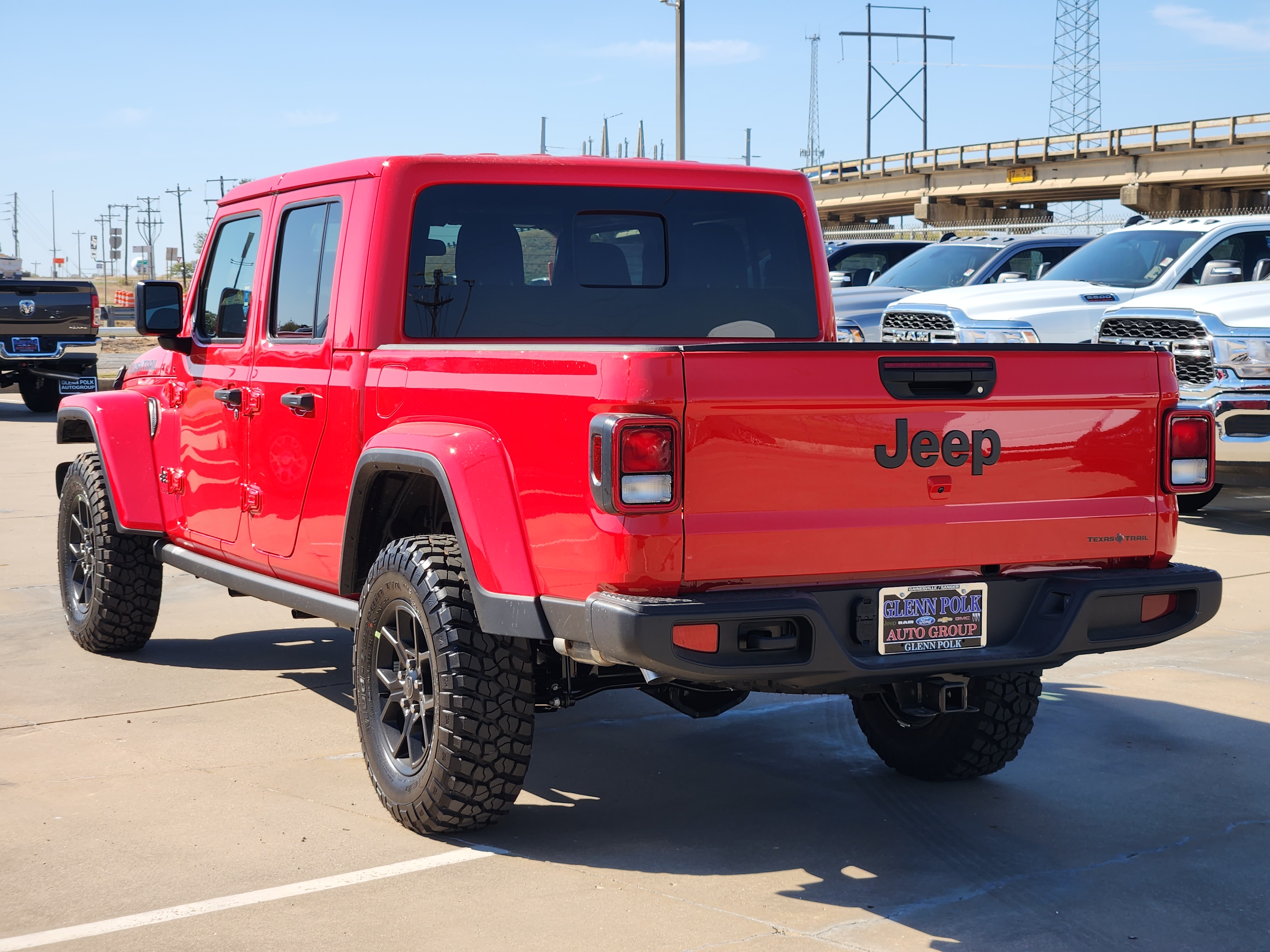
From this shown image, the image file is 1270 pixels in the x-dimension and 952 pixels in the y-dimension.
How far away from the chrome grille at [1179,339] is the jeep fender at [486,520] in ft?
25.7

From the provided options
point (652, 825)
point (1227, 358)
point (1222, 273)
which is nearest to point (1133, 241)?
point (1222, 273)

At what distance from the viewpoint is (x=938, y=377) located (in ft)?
A: 13.1

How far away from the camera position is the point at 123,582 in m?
6.79

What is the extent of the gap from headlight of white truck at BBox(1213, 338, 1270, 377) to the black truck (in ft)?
52.4

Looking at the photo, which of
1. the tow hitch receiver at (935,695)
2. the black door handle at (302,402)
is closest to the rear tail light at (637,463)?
the tow hitch receiver at (935,695)

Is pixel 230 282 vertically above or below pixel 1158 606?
above

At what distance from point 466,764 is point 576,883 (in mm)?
466

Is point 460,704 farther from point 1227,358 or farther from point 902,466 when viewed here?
point 1227,358

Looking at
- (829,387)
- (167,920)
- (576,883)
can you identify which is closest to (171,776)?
(167,920)

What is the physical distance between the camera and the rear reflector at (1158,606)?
4336 millimetres

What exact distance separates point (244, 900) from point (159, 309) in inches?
122

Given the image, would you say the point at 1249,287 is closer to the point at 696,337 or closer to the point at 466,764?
the point at 696,337

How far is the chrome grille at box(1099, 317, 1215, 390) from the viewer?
10977mm

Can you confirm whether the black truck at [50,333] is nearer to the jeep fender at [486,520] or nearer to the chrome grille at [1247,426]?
the chrome grille at [1247,426]
